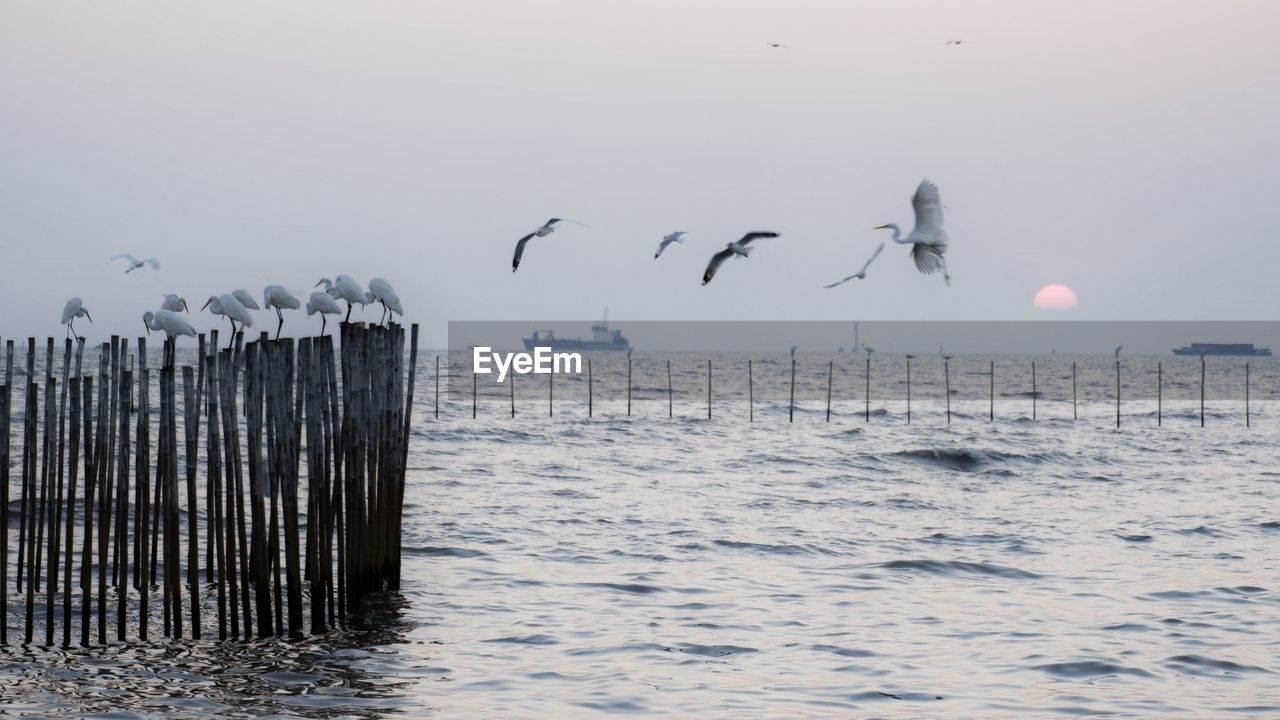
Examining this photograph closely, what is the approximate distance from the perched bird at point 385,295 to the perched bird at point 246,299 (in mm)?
3085

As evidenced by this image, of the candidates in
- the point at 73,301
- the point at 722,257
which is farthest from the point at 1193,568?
the point at 73,301

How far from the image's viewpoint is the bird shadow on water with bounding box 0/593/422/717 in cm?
864

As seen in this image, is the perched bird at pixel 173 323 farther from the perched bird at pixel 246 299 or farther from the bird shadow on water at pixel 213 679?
the bird shadow on water at pixel 213 679

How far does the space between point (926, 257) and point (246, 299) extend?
408 inches

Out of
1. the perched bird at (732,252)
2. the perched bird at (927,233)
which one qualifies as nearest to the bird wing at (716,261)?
the perched bird at (732,252)

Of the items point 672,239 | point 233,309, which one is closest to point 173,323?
point 233,309

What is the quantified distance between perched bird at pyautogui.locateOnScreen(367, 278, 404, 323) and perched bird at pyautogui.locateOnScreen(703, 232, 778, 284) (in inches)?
164

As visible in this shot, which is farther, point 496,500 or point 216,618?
point 496,500

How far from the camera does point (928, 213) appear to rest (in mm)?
15094

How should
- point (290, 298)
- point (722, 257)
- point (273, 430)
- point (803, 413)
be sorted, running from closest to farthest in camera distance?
point (273, 430)
point (722, 257)
point (290, 298)
point (803, 413)

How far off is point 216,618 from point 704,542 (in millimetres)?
7896

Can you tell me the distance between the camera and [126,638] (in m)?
10.1

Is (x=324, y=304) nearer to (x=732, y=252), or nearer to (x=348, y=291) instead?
(x=348, y=291)

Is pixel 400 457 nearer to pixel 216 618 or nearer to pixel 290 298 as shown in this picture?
pixel 216 618
